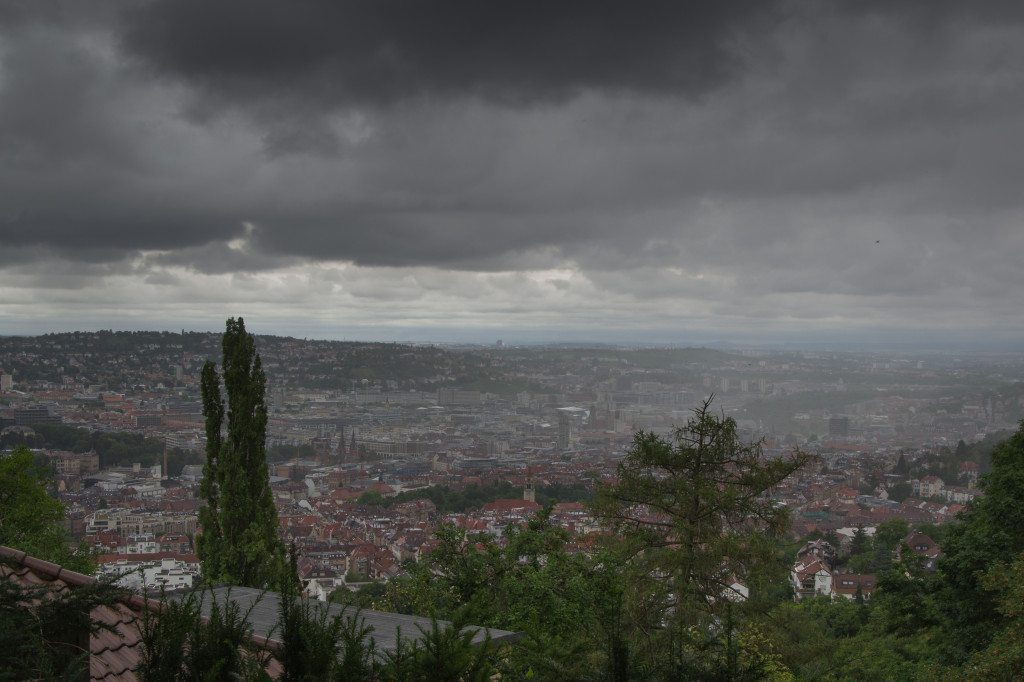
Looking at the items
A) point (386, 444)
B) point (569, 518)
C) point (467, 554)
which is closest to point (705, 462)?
point (467, 554)

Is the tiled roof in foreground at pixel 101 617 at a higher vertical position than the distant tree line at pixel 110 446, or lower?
higher

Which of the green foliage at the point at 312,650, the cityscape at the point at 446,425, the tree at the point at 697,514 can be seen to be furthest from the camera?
the cityscape at the point at 446,425

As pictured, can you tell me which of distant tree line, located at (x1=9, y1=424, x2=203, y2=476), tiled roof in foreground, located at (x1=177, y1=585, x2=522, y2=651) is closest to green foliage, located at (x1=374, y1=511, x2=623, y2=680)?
tiled roof in foreground, located at (x1=177, y1=585, x2=522, y2=651)

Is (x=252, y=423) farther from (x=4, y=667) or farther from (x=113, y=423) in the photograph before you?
(x=113, y=423)

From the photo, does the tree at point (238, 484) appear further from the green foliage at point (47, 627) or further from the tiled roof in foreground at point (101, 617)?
the green foliage at point (47, 627)

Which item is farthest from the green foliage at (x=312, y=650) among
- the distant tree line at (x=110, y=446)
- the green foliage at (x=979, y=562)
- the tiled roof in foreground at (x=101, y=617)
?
the distant tree line at (x=110, y=446)
